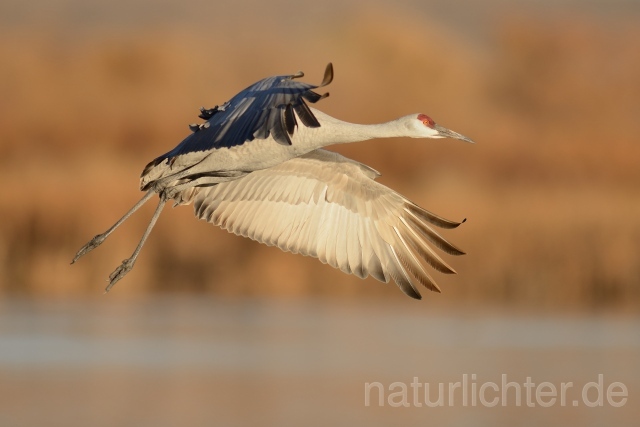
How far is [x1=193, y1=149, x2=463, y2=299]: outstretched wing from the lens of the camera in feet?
47.1

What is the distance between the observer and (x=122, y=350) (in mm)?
20031

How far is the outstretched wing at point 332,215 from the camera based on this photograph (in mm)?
14344

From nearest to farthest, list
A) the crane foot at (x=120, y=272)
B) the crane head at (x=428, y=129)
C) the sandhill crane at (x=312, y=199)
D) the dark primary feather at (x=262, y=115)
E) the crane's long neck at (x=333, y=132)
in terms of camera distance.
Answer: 1. the dark primary feather at (x=262, y=115)
2. the crane's long neck at (x=333, y=132)
3. the sandhill crane at (x=312, y=199)
4. the crane head at (x=428, y=129)
5. the crane foot at (x=120, y=272)

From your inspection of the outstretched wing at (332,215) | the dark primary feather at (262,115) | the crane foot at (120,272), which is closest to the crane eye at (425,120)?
the outstretched wing at (332,215)

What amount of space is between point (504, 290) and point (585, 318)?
1.29m

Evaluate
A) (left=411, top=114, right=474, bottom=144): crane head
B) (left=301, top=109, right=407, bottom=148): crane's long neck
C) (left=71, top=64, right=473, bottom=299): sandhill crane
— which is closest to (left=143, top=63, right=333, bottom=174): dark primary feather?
(left=71, top=64, right=473, bottom=299): sandhill crane

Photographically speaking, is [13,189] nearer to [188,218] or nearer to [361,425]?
[188,218]

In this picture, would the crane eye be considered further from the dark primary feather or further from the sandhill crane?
the dark primary feather

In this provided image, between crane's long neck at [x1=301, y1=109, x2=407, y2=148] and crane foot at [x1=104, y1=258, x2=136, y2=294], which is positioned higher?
crane's long neck at [x1=301, y1=109, x2=407, y2=148]

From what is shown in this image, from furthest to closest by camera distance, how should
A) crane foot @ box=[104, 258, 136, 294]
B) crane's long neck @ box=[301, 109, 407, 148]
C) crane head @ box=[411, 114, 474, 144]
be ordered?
crane foot @ box=[104, 258, 136, 294] < crane head @ box=[411, 114, 474, 144] < crane's long neck @ box=[301, 109, 407, 148]

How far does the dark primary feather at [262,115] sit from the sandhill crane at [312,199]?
0.61 ft

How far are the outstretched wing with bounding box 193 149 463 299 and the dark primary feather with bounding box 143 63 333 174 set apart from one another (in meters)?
1.75

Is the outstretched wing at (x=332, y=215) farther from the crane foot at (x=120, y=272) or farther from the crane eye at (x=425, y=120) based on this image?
the crane eye at (x=425, y=120)

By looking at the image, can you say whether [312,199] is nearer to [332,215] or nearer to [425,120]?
[332,215]
